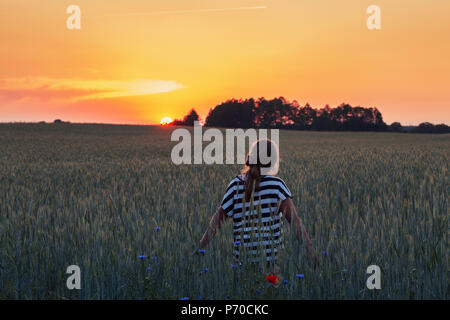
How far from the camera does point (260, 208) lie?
3303mm

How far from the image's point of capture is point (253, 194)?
3.38 meters

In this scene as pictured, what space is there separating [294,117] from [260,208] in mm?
94167

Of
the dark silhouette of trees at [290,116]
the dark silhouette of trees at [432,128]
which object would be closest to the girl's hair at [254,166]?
the dark silhouette of trees at [290,116]

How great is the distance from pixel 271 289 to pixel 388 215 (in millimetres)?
2864

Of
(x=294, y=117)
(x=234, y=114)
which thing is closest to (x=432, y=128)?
(x=294, y=117)

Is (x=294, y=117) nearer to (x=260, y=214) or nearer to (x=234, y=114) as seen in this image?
(x=234, y=114)

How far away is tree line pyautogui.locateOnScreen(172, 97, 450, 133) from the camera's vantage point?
3556 inches

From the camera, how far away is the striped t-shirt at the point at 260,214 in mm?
3346

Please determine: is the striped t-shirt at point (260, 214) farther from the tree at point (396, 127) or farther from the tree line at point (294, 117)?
the tree at point (396, 127)

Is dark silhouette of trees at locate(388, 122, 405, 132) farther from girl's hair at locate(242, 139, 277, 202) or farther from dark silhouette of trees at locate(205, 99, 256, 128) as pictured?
girl's hair at locate(242, 139, 277, 202)

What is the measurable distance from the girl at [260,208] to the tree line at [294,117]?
85.1 meters

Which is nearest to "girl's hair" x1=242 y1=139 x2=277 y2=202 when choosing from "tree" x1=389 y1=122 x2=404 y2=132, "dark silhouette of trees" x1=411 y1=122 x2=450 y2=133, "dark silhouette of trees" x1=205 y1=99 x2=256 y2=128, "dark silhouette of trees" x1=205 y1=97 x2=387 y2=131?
"dark silhouette of trees" x1=205 y1=97 x2=387 y2=131
